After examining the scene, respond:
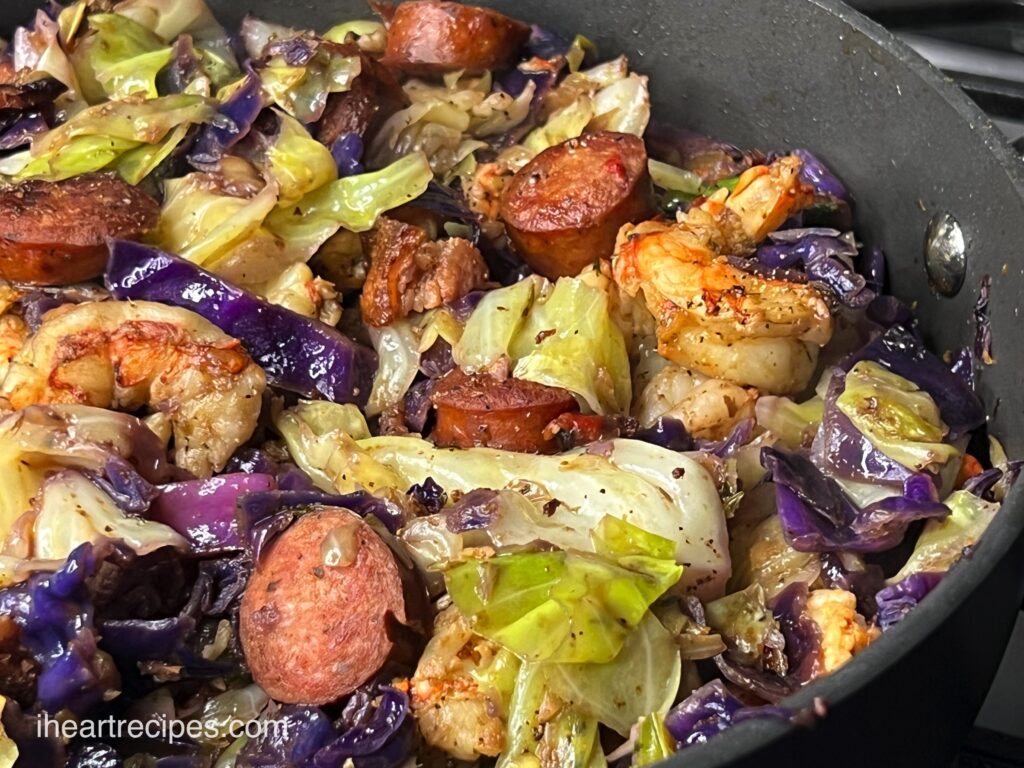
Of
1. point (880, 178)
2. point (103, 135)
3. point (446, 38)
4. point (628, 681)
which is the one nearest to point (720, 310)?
point (880, 178)

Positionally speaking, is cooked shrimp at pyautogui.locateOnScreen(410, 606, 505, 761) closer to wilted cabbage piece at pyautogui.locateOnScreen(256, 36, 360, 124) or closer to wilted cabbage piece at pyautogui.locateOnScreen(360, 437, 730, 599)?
wilted cabbage piece at pyautogui.locateOnScreen(360, 437, 730, 599)

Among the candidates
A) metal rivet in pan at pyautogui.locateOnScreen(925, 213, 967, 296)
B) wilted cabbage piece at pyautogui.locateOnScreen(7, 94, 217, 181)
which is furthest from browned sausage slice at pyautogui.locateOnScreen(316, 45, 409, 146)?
metal rivet in pan at pyautogui.locateOnScreen(925, 213, 967, 296)

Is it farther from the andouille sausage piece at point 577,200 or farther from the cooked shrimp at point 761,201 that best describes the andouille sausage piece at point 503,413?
the cooked shrimp at point 761,201

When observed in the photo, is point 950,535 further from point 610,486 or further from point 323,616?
point 323,616

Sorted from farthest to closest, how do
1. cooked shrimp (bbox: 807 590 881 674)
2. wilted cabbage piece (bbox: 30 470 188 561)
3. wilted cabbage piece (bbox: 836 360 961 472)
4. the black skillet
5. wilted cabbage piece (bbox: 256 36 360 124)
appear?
wilted cabbage piece (bbox: 256 36 360 124), wilted cabbage piece (bbox: 836 360 961 472), wilted cabbage piece (bbox: 30 470 188 561), cooked shrimp (bbox: 807 590 881 674), the black skillet

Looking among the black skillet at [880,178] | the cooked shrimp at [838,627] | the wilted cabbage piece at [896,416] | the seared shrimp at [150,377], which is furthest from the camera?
the seared shrimp at [150,377]

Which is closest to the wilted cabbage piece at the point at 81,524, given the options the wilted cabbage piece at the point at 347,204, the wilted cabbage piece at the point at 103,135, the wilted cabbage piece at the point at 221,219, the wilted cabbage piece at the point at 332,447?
the wilted cabbage piece at the point at 332,447

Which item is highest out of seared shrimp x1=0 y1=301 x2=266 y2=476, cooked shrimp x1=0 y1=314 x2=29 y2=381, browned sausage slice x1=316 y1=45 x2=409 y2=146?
browned sausage slice x1=316 y1=45 x2=409 y2=146
